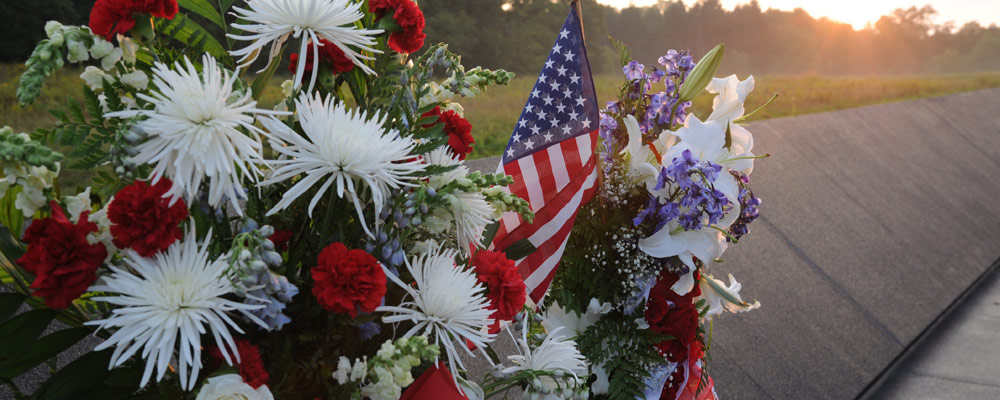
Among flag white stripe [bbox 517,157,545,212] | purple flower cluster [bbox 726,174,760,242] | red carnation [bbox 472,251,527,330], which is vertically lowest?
purple flower cluster [bbox 726,174,760,242]

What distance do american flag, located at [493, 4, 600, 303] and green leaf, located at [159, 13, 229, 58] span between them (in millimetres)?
671

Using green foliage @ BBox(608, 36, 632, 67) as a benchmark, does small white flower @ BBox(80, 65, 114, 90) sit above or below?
above

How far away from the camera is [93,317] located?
0.81 meters

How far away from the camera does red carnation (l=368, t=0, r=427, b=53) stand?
0.89 meters

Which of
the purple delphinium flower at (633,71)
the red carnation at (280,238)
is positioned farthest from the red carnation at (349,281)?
the purple delphinium flower at (633,71)

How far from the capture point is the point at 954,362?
13.6 ft

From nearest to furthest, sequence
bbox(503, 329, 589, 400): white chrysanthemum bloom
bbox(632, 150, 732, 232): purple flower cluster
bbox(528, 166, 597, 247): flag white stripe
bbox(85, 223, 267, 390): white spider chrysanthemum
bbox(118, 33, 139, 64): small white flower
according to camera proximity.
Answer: bbox(85, 223, 267, 390): white spider chrysanthemum, bbox(118, 33, 139, 64): small white flower, bbox(503, 329, 589, 400): white chrysanthemum bloom, bbox(632, 150, 732, 232): purple flower cluster, bbox(528, 166, 597, 247): flag white stripe

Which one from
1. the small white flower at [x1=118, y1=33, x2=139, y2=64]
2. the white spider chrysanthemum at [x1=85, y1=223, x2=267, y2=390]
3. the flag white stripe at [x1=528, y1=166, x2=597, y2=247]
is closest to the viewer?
the white spider chrysanthemum at [x1=85, y1=223, x2=267, y2=390]

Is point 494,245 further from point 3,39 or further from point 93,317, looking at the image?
point 3,39

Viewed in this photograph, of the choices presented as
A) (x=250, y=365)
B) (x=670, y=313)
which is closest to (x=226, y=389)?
(x=250, y=365)

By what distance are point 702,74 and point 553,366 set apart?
0.75m

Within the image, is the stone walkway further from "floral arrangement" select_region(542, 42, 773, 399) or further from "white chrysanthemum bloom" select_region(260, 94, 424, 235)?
"white chrysanthemum bloom" select_region(260, 94, 424, 235)

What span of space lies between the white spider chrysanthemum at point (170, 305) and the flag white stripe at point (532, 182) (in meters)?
0.81

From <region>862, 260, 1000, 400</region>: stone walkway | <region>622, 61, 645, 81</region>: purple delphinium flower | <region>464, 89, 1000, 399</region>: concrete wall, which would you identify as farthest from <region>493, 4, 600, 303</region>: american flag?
<region>862, 260, 1000, 400</region>: stone walkway
